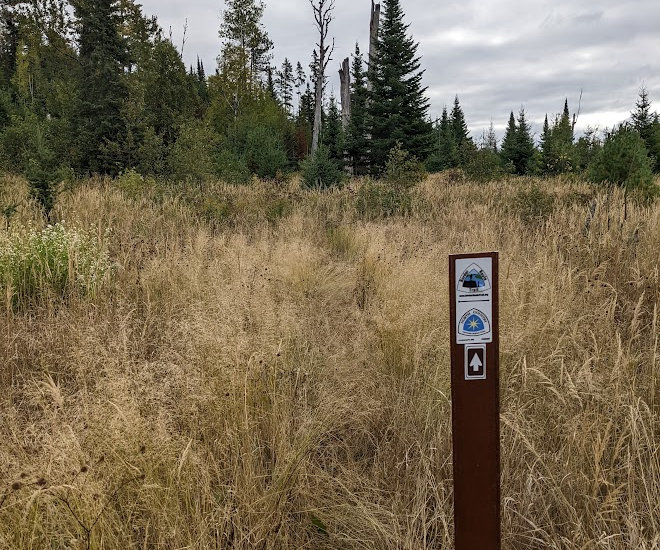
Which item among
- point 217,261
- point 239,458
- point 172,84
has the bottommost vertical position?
point 239,458

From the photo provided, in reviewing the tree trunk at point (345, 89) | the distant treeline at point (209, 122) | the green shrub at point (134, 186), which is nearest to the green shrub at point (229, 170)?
the distant treeline at point (209, 122)

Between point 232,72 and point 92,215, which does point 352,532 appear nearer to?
point 92,215

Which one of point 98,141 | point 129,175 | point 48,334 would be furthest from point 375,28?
point 48,334

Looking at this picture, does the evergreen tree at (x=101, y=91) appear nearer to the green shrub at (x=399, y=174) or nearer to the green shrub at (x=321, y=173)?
the green shrub at (x=321, y=173)

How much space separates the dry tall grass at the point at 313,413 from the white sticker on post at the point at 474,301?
79 cm

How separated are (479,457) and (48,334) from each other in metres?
2.74

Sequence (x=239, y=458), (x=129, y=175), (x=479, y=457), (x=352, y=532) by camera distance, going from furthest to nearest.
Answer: (x=129, y=175) → (x=239, y=458) → (x=352, y=532) → (x=479, y=457)

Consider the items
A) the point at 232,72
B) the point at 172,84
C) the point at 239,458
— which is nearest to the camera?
the point at 239,458

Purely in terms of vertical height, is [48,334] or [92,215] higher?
[92,215]

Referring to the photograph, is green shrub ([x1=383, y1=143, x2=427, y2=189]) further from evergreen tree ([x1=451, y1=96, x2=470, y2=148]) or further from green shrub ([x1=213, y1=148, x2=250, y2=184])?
evergreen tree ([x1=451, y1=96, x2=470, y2=148])

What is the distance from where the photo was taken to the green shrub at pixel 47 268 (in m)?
3.70

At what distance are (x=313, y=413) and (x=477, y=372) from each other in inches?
47.2

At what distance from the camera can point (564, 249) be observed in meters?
4.69

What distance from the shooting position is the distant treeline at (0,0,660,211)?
41.3 feet
